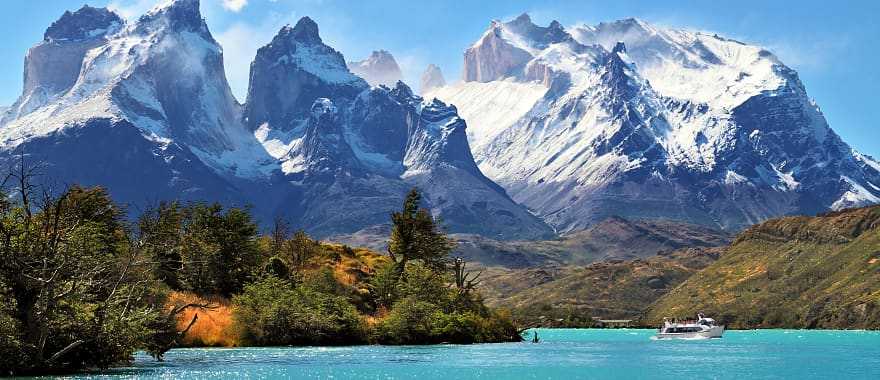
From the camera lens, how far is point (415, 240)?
563 feet

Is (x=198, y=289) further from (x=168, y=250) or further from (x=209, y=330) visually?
(x=168, y=250)

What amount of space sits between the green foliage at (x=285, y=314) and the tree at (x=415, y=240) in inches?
1129

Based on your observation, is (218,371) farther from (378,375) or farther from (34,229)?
(34,229)

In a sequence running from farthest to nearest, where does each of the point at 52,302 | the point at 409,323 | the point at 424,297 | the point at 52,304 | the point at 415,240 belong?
the point at 415,240, the point at 424,297, the point at 409,323, the point at 52,304, the point at 52,302

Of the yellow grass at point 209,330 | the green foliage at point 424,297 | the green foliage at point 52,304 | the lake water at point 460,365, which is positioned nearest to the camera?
the green foliage at point 52,304

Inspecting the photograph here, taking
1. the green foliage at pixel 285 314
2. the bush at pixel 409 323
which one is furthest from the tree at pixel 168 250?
the bush at pixel 409 323

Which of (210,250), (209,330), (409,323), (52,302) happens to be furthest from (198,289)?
(52,302)

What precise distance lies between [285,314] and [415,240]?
40.0 metres

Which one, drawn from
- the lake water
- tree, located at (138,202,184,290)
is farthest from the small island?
the lake water

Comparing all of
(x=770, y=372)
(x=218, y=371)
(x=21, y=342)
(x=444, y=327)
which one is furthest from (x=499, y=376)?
(x=444, y=327)

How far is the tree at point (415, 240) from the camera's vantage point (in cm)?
17000

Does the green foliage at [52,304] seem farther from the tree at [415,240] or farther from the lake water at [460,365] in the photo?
the tree at [415,240]

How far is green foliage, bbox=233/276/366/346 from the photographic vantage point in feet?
439

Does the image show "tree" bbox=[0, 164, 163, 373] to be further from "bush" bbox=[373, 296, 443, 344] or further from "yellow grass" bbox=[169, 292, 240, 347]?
"bush" bbox=[373, 296, 443, 344]
